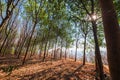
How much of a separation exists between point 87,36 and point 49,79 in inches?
473

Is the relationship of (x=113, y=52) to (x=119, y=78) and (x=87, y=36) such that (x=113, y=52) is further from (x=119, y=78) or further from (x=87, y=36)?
(x=87, y=36)

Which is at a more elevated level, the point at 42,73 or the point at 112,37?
the point at 112,37

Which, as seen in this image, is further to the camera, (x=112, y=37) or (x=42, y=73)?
(x=42, y=73)

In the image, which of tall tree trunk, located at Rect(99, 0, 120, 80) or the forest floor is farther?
the forest floor

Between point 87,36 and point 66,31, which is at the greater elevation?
point 66,31

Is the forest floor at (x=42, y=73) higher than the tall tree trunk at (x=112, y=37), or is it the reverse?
the tall tree trunk at (x=112, y=37)

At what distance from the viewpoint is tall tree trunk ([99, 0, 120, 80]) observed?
225cm

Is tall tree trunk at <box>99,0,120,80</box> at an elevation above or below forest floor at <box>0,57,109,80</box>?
above

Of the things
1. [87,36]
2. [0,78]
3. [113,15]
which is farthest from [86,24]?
[113,15]

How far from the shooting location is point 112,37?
231 centimetres

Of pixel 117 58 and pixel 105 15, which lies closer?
pixel 117 58

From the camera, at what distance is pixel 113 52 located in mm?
2279

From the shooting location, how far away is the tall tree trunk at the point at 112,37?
2.25m

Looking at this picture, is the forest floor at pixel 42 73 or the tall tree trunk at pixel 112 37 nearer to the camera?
the tall tree trunk at pixel 112 37
